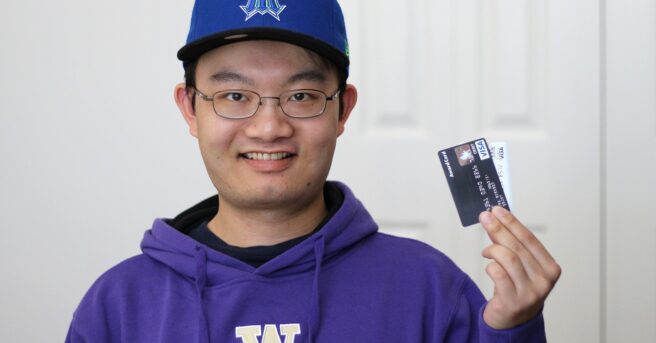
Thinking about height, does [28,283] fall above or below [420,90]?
below

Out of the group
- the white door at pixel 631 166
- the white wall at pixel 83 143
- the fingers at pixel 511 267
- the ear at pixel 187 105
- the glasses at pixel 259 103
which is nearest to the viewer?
the fingers at pixel 511 267

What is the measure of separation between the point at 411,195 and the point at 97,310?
4.40ft

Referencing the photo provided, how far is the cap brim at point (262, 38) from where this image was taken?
4.74 feet

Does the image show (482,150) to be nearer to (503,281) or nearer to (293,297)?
(503,281)

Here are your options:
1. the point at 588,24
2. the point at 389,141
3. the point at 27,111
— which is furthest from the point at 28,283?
the point at 588,24

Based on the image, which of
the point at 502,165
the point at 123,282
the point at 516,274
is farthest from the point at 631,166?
the point at 123,282

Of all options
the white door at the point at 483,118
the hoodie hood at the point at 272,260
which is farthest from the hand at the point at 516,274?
the white door at the point at 483,118

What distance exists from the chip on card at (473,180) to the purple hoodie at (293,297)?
0.19 meters

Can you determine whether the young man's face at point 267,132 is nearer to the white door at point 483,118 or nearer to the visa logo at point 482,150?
the visa logo at point 482,150

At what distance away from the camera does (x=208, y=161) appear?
150 cm

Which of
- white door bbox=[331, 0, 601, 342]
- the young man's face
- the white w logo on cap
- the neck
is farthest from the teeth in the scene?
white door bbox=[331, 0, 601, 342]

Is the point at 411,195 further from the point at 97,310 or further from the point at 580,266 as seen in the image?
the point at 97,310

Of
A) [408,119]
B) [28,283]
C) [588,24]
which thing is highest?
[588,24]

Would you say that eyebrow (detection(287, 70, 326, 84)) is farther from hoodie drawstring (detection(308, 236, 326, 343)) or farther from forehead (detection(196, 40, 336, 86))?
hoodie drawstring (detection(308, 236, 326, 343))
